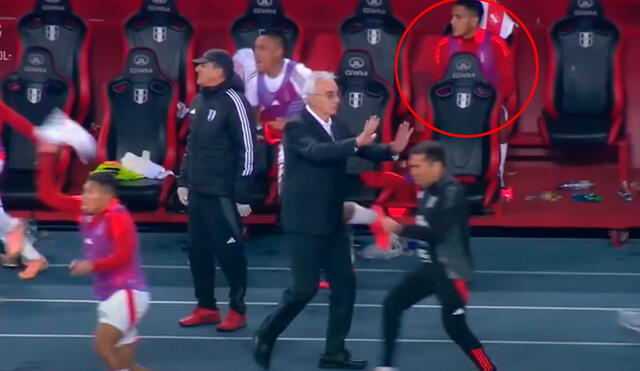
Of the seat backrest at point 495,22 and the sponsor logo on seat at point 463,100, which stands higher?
the seat backrest at point 495,22

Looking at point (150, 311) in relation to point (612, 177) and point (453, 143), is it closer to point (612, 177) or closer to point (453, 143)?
point (453, 143)

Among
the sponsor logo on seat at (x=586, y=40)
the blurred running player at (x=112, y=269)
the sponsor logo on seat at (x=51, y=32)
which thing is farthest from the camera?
the sponsor logo on seat at (x=51, y=32)

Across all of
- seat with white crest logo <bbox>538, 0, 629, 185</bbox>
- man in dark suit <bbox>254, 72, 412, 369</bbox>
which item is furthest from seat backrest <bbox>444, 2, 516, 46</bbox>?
man in dark suit <bbox>254, 72, 412, 369</bbox>

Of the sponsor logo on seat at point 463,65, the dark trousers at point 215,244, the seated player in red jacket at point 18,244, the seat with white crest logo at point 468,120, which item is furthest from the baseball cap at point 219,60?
the sponsor logo on seat at point 463,65

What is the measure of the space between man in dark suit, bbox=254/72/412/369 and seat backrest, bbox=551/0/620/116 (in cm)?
486

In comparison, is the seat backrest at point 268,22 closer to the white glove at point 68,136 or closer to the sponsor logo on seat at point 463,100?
the sponsor logo on seat at point 463,100

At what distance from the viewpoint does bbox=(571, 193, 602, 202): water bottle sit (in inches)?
480

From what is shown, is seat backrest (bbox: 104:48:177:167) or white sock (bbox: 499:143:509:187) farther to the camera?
seat backrest (bbox: 104:48:177:167)

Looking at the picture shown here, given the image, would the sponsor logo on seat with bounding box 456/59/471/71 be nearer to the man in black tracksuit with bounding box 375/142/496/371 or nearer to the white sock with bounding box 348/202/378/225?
the white sock with bounding box 348/202/378/225

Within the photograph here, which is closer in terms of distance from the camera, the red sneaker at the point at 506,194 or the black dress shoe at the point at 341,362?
the black dress shoe at the point at 341,362

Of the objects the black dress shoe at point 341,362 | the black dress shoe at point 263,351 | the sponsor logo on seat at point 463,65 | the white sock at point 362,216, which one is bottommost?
the black dress shoe at point 341,362

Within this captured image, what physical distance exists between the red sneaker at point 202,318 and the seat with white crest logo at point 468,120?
3.32m

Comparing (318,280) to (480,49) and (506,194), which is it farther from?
(480,49)

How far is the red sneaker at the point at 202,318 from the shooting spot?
9180mm
